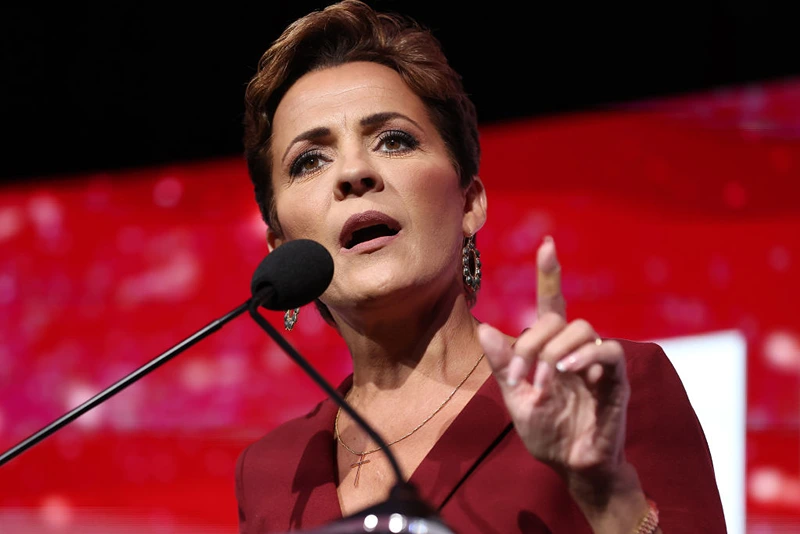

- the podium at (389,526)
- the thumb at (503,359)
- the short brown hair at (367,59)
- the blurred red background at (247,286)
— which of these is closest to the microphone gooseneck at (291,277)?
the thumb at (503,359)

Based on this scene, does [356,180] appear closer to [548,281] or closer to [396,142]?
[396,142]

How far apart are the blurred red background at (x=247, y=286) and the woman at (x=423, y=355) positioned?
0.81 metres

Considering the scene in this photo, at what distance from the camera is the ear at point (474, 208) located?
166cm

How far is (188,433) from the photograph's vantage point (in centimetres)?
265

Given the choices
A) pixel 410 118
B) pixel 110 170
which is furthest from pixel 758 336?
pixel 110 170

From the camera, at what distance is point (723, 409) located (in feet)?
6.88

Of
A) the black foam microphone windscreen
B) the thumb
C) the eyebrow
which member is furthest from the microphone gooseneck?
the eyebrow

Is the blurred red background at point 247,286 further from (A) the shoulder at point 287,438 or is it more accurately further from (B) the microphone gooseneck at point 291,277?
(B) the microphone gooseneck at point 291,277

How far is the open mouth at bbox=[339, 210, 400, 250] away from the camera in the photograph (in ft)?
4.75

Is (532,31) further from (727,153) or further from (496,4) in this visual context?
(727,153)

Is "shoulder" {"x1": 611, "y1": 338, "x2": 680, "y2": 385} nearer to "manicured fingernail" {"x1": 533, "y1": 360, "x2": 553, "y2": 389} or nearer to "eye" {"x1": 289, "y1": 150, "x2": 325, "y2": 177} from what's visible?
"manicured fingernail" {"x1": 533, "y1": 360, "x2": 553, "y2": 389}

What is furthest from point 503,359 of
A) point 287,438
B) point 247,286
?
point 247,286

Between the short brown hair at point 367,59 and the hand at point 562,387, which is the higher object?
the short brown hair at point 367,59

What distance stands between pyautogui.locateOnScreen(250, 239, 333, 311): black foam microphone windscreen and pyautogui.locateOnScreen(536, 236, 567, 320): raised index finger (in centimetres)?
30
